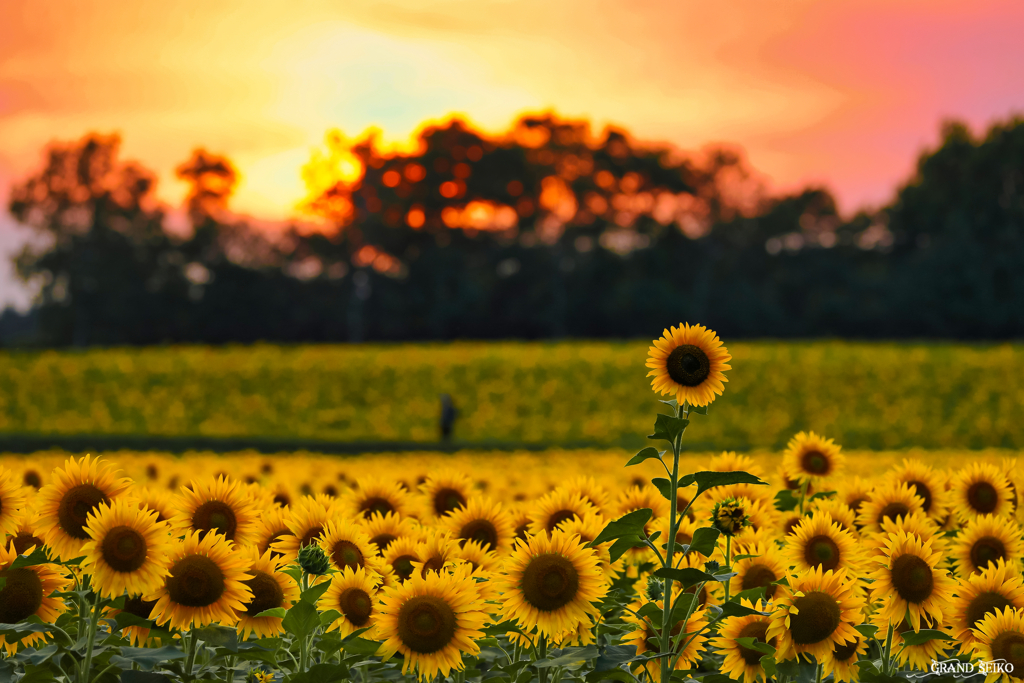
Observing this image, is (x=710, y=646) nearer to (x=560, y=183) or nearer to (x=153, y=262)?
(x=560, y=183)

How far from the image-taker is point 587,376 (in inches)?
883

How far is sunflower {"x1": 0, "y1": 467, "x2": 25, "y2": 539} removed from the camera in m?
2.37

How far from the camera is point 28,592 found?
2230mm

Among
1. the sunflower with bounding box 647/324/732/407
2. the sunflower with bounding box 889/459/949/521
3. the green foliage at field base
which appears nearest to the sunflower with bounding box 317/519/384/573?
the sunflower with bounding box 647/324/732/407

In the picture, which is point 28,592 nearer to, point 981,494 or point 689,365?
point 689,365

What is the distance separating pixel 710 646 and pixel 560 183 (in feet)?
129

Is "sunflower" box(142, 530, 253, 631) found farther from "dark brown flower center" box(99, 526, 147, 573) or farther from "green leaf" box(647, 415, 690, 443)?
"green leaf" box(647, 415, 690, 443)

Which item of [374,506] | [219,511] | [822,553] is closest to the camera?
[219,511]

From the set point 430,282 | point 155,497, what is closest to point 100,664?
point 155,497

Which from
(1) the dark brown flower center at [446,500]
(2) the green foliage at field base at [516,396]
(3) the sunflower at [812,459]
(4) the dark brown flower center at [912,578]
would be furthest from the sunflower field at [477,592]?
(2) the green foliage at field base at [516,396]

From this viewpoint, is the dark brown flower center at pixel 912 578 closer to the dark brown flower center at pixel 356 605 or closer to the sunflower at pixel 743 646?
the sunflower at pixel 743 646

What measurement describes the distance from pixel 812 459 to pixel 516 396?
59.7 feet

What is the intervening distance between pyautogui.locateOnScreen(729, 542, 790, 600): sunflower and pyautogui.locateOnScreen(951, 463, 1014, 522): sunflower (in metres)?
1.12

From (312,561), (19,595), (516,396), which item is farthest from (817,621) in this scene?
(516,396)
